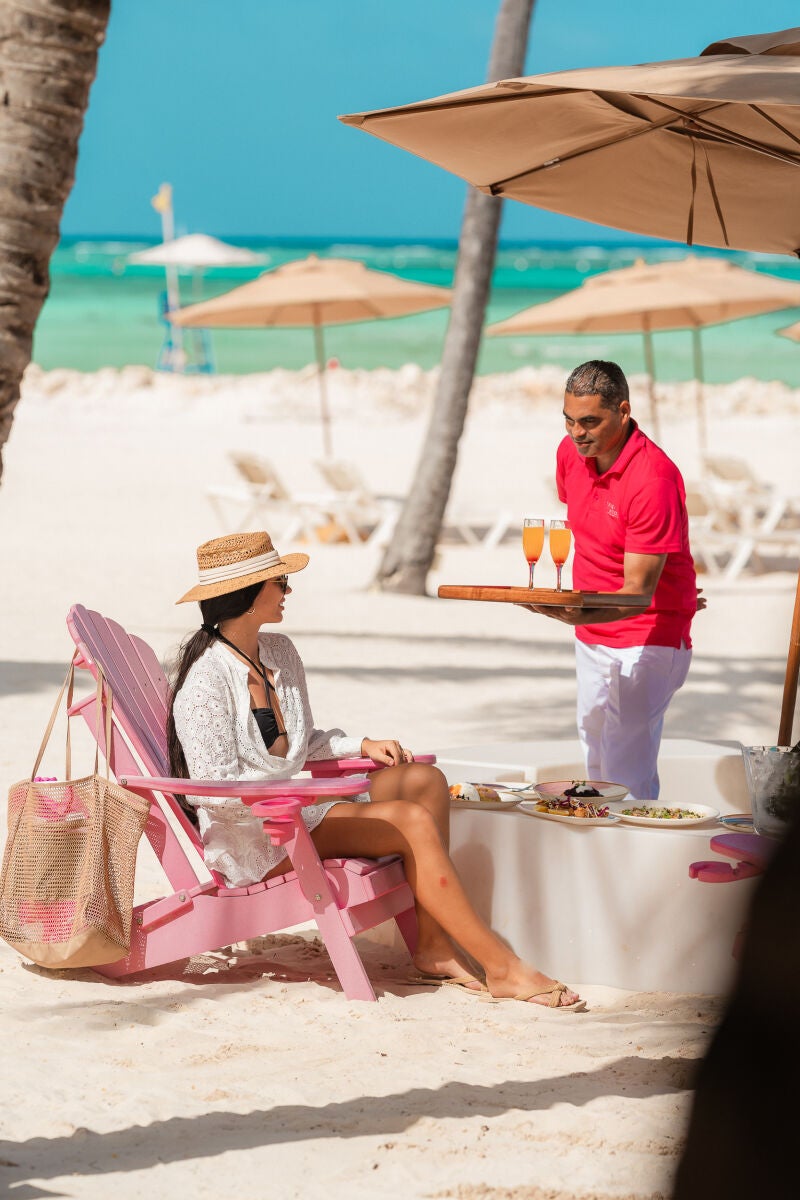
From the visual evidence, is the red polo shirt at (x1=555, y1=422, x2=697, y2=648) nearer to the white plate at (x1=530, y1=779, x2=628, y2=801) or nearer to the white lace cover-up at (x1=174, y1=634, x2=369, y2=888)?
the white plate at (x1=530, y1=779, x2=628, y2=801)

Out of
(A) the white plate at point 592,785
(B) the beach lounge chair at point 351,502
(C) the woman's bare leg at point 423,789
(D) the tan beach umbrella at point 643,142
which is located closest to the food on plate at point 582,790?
(A) the white plate at point 592,785

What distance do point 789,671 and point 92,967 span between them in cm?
201

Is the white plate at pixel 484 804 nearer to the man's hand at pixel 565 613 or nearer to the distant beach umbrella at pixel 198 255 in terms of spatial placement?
the man's hand at pixel 565 613

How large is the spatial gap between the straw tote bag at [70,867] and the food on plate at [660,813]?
129cm

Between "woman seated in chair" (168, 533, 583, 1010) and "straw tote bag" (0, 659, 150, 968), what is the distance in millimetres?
242

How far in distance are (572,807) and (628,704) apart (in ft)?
1.25

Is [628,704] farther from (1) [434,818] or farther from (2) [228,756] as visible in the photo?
(2) [228,756]

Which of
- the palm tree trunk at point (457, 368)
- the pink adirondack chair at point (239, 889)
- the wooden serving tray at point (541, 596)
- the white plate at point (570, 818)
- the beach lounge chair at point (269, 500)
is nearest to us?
the wooden serving tray at point (541, 596)

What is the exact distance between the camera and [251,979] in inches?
159

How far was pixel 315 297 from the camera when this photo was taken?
14.8 meters

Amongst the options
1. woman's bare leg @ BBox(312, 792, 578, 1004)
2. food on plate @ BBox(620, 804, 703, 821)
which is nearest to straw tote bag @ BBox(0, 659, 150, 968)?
woman's bare leg @ BBox(312, 792, 578, 1004)

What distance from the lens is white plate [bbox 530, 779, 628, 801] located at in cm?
412

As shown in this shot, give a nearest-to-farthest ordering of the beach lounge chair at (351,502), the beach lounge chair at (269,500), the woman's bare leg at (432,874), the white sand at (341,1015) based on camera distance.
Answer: the white sand at (341,1015), the woman's bare leg at (432,874), the beach lounge chair at (269,500), the beach lounge chair at (351,502)

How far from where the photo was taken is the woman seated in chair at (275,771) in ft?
12.6
